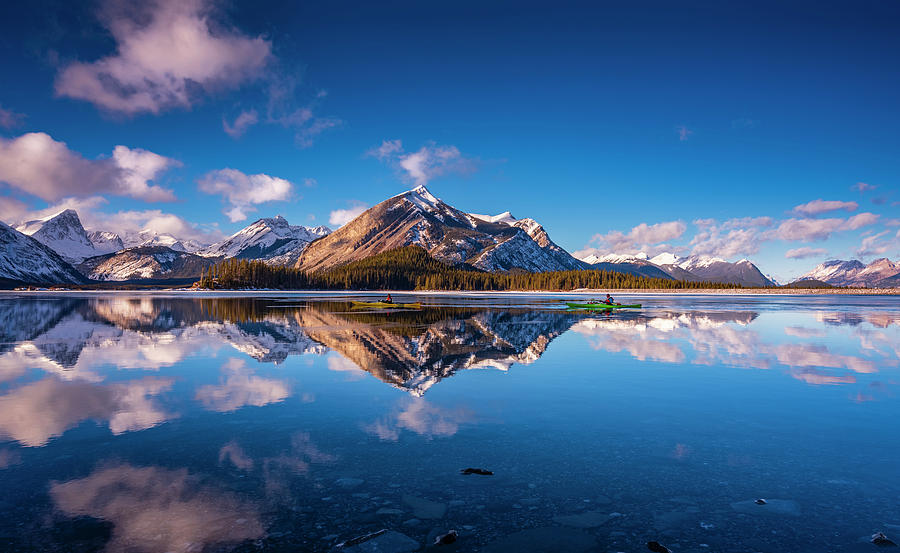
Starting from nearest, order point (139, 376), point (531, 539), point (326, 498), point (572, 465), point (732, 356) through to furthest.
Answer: point (531, 539) < point (326, 498) < point (572, 465) < point (139, 376) < point (732, 356)

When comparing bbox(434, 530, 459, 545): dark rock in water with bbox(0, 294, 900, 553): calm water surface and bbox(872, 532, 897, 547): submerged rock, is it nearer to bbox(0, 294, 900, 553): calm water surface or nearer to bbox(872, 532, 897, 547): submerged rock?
bbox(0, 294, 900, 553): calm water surface

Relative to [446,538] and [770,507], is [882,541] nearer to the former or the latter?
[770,507]

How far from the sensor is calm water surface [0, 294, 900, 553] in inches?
391

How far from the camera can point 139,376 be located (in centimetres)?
2486

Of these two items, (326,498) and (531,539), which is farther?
(326,498)

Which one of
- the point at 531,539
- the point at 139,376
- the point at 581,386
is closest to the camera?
the point at 531,539

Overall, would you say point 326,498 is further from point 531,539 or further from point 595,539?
point 595,539

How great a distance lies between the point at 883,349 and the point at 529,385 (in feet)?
99.9

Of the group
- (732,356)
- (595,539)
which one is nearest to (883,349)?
(732,356)

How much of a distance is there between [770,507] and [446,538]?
7205mm

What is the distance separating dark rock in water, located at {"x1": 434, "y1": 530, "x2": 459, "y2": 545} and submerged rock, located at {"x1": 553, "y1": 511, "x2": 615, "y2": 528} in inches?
86.1

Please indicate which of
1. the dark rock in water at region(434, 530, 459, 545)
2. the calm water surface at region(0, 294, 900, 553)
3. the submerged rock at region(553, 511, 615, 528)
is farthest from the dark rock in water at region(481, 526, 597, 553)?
the dark rock in water at region(434, 530, 459, 545)

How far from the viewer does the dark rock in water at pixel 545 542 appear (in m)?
→ 9.27

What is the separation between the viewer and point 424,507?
1095 cm
